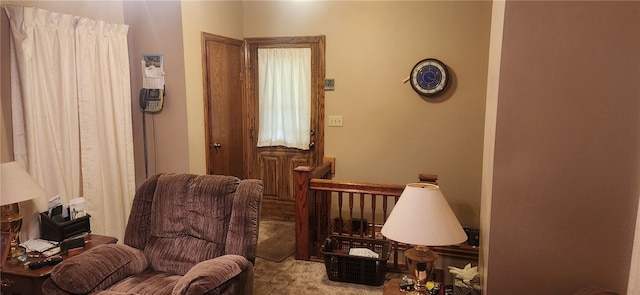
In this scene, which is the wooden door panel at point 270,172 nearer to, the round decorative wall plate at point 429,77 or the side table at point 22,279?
the round decorative wall plate at point 429,77

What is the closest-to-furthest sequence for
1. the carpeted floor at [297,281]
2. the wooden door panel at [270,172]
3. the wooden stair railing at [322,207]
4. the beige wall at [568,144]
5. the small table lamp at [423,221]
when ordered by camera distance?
the beige wall at [568,144] < the small table lamp at [423,221] < the carpeted floor at [297,281] < the wooden stair railing at [322,207] < the wooden door panel at [270,172]

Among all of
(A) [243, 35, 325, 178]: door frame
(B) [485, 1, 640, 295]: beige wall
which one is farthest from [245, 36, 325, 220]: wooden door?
(B) [485, 1, 640, 295]: beige wall

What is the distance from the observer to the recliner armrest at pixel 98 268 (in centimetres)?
202

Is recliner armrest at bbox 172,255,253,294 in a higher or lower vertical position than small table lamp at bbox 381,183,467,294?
lower

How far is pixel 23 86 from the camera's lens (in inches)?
101

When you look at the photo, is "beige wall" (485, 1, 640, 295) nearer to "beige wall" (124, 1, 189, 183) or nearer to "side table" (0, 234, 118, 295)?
"side table" (0, 234, 118, 295)

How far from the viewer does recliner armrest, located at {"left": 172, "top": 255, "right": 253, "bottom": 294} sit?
1.90 m

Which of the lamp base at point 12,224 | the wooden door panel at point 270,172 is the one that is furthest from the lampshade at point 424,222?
the wooden door panel at point 270,172

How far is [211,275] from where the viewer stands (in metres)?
1.97

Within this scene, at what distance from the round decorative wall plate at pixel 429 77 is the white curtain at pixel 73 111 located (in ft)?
9.05

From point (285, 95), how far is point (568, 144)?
3.25 metres

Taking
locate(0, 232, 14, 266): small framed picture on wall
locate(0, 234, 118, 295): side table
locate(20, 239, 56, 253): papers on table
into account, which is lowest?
locate(0, 234, 118, 295): side table

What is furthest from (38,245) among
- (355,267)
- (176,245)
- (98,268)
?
(355,267)

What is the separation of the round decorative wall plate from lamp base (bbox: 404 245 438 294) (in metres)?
2.47
